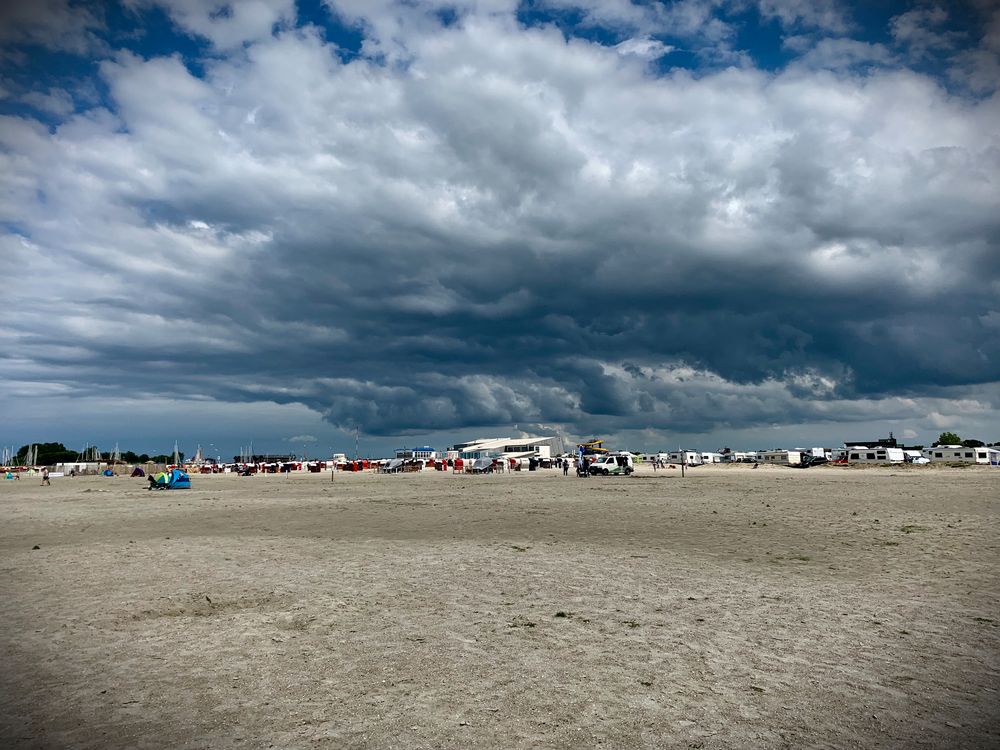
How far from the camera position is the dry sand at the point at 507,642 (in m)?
6.43

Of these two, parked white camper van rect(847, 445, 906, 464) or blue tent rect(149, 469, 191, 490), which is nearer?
blue tent rect(149, 469, 191, 490)

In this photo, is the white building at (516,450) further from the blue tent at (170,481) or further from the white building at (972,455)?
the blue tent at (170,481)

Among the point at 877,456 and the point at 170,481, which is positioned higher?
the point at 877,456

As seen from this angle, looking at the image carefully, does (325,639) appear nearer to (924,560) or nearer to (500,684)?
(500,684)

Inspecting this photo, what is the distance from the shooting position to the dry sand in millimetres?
6430

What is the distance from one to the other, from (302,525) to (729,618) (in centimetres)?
1975

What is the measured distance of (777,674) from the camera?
7867 millimetres

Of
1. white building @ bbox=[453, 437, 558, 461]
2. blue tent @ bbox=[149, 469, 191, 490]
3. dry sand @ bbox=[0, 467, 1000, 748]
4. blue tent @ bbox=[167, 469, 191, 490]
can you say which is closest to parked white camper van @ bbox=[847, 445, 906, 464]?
white building @ bbox=[453, 437, 558, 461]

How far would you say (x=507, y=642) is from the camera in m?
9.30

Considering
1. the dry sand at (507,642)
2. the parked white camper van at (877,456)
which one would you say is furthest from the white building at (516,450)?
the dry sand at (507,642)

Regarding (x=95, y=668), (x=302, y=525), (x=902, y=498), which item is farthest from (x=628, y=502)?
(x=95, y=668)

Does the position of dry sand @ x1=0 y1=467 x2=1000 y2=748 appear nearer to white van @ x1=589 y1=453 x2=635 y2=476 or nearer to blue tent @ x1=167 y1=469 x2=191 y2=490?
blue tent @ x1=167 y1=469 x2=191 y2=490

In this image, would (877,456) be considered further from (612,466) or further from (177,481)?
(177,481)

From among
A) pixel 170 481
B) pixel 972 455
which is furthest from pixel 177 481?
pixel 972 455
